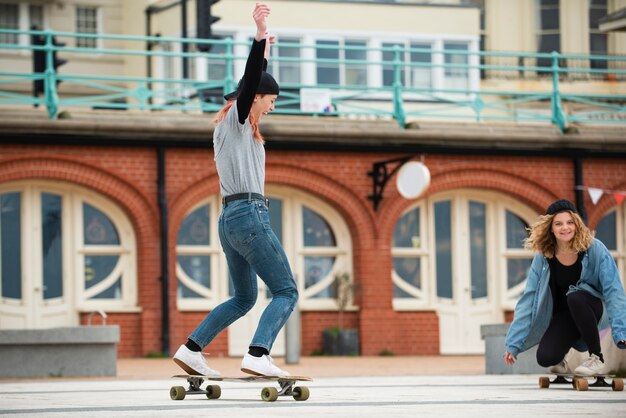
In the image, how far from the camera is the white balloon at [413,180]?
23344 mm

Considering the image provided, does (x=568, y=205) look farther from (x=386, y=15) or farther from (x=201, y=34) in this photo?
(x=386, y=15)

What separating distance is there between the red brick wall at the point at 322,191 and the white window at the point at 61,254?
317mm

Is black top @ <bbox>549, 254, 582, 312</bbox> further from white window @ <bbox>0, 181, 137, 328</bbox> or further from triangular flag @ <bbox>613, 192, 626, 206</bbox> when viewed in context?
triangular flag @ <bbox>613, 192, 626, 206</bbox>

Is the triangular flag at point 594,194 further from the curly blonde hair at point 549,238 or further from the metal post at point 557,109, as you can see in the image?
the curly blonde hair at point 549,238

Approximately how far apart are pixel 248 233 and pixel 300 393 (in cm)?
98

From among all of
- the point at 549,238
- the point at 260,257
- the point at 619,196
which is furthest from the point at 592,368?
the point at 619,196

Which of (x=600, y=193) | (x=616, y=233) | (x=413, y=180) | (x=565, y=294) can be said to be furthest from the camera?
(x=616, y=233)

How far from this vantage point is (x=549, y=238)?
1045 centimetres

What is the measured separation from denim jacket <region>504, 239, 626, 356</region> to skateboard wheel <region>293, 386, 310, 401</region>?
7.76ft

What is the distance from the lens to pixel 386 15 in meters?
31.8

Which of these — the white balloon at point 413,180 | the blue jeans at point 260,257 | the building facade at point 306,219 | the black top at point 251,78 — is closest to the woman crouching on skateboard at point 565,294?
the blue jeans at point 260,257

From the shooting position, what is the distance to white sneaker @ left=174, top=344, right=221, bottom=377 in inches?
341

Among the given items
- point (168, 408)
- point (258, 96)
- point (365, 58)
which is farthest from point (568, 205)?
point (365, 58)

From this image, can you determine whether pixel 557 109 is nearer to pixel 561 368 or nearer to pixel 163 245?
pixel 163 245
